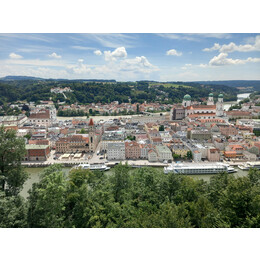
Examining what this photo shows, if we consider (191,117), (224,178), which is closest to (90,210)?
(224,178)

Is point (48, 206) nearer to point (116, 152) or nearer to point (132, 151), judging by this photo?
point (116, 152)

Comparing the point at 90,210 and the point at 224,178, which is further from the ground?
the point at 90,210

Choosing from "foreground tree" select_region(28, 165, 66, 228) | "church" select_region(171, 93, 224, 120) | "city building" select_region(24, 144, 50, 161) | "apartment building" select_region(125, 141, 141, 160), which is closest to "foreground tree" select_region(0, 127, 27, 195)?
"foreground tree" select_region(28, 165, 66, 228)

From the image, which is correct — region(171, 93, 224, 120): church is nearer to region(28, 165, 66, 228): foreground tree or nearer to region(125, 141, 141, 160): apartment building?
region(125, 141, 141, 160): apartment building

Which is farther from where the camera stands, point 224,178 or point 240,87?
point 240,87

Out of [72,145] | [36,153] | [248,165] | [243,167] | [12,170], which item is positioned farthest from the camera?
[72,145]

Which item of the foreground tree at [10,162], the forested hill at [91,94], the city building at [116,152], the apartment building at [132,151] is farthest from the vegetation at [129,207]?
the forested hill at [91,94]

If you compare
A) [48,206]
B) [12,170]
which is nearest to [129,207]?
[48,206]

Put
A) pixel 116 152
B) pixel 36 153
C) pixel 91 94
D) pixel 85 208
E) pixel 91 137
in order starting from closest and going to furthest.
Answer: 1. pixel 85 208
2. pixel 36 153
3. pixel 116 152
4. pixel 91 137
5. pixel 91 94

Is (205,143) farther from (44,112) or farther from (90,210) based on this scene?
(44,112)
